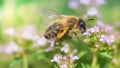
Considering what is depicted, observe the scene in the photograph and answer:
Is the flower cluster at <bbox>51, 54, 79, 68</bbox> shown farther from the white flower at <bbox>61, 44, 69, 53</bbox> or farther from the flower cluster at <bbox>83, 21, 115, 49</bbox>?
the white flower at <bbox>61, 44, 69, 53</bbox>

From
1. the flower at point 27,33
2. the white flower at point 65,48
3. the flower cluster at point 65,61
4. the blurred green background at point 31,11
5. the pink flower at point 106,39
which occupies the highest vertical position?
the blurred green background at point 31,11

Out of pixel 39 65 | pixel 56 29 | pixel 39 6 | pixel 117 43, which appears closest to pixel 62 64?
pixel 56 29

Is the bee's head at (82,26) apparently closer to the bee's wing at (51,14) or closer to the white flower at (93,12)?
the bee's wing at (51,14)

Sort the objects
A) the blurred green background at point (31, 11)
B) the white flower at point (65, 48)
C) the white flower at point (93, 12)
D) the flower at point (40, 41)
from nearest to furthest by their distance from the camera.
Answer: the white flower at point (65, 48)
the flower at point (40, 41)
the white flower at point (93, 12)
the blurred green background at point (31, 11)

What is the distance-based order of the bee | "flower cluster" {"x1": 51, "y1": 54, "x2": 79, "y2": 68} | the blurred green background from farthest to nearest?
1. the blurred green background
2. the bee
3. "flower cluster" {"x1": 51, "y1": 54, "x2": 79, "y2": 68}

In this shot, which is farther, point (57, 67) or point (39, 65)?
A: point (39, 65)

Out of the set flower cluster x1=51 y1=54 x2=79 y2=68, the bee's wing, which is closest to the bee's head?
the bee's wing

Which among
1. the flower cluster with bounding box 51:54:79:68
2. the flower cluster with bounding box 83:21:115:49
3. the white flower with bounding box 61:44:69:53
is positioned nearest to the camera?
the flower cluster with bounding box 51:54:79:68

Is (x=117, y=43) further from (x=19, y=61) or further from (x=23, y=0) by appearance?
(x=23, y=0)

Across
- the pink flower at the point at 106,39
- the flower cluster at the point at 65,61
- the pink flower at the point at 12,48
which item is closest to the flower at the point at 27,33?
the pink flower at the point at 12,48
